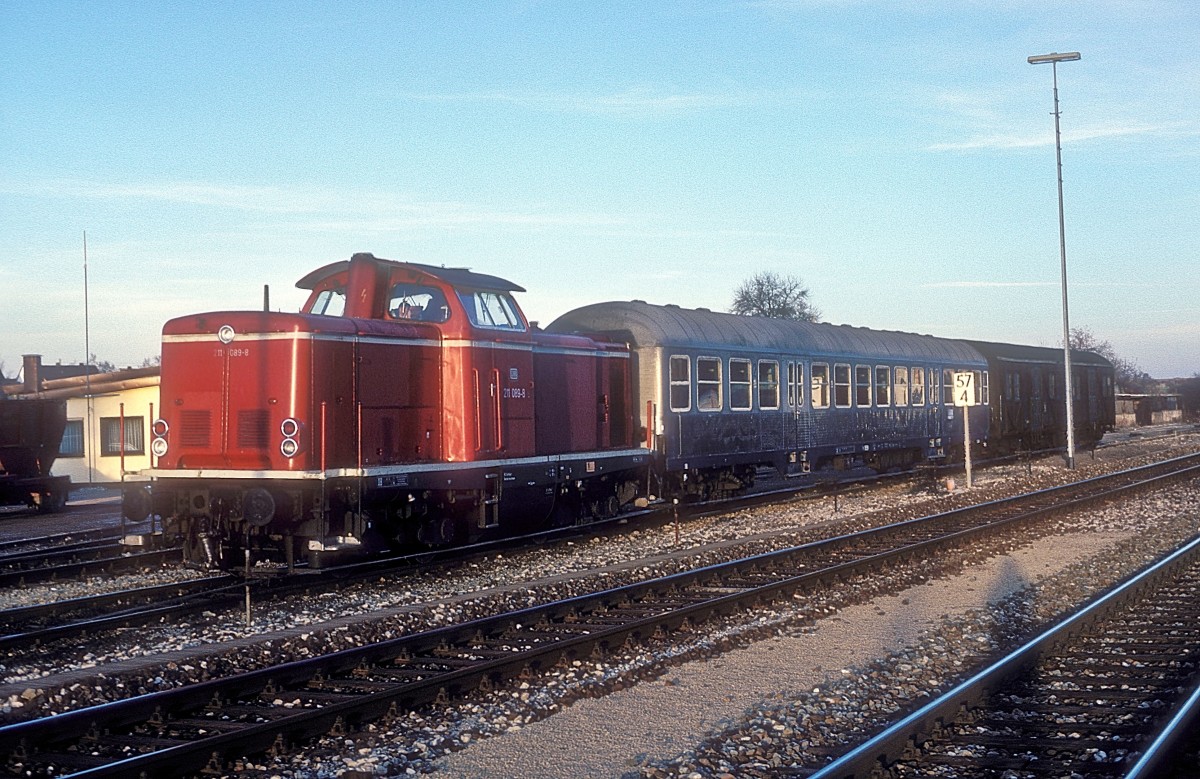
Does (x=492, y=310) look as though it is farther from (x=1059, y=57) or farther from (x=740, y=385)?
(x=1059, y=57)

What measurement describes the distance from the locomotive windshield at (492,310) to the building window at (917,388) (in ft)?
48.0

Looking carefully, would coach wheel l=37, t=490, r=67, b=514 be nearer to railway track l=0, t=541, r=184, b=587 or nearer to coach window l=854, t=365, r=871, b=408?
railway track l=0, t=541, r=184, b=587

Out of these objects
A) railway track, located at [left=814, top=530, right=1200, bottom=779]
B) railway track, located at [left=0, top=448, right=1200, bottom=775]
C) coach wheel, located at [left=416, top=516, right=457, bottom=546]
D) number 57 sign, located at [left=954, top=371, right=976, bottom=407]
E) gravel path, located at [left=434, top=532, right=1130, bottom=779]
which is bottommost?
gravel path, located at [left=434, top=532, right=1130, bottom=779]

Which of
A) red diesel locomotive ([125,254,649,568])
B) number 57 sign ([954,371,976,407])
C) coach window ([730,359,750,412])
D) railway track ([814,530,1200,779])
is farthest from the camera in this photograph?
number 57 sign ([954,371,976,407])

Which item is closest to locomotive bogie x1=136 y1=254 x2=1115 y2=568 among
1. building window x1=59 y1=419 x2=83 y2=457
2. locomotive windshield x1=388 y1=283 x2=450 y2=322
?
locomotive windshield x1=388 y1=283 x2=450 y2=322

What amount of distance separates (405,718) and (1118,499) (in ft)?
56.4

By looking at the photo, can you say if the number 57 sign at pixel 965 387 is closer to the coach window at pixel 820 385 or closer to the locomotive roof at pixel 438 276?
the coach window at pixel 820 385

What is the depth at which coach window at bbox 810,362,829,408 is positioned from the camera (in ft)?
72.6

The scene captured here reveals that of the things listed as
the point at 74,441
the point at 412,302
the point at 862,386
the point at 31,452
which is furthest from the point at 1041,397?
the point at 74,441

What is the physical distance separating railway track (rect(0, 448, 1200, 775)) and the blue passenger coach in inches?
216

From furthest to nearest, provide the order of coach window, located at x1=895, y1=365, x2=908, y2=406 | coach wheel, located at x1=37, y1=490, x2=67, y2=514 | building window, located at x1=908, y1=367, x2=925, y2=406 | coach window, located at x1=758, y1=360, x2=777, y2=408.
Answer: building window, located at x1=908, y1=367, x2=925, y2=406, coach window, located at x1=895, y1=365, x2=908, y2=406, coach wheel, located at x1=37, y1=490, x2=67, y2=514, coach window, located at x1=758, y1=360, x2=777, y2=408

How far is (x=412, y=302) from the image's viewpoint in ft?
43.8

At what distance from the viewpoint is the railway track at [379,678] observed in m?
6.13

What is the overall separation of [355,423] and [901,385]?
→ 1667 cm
